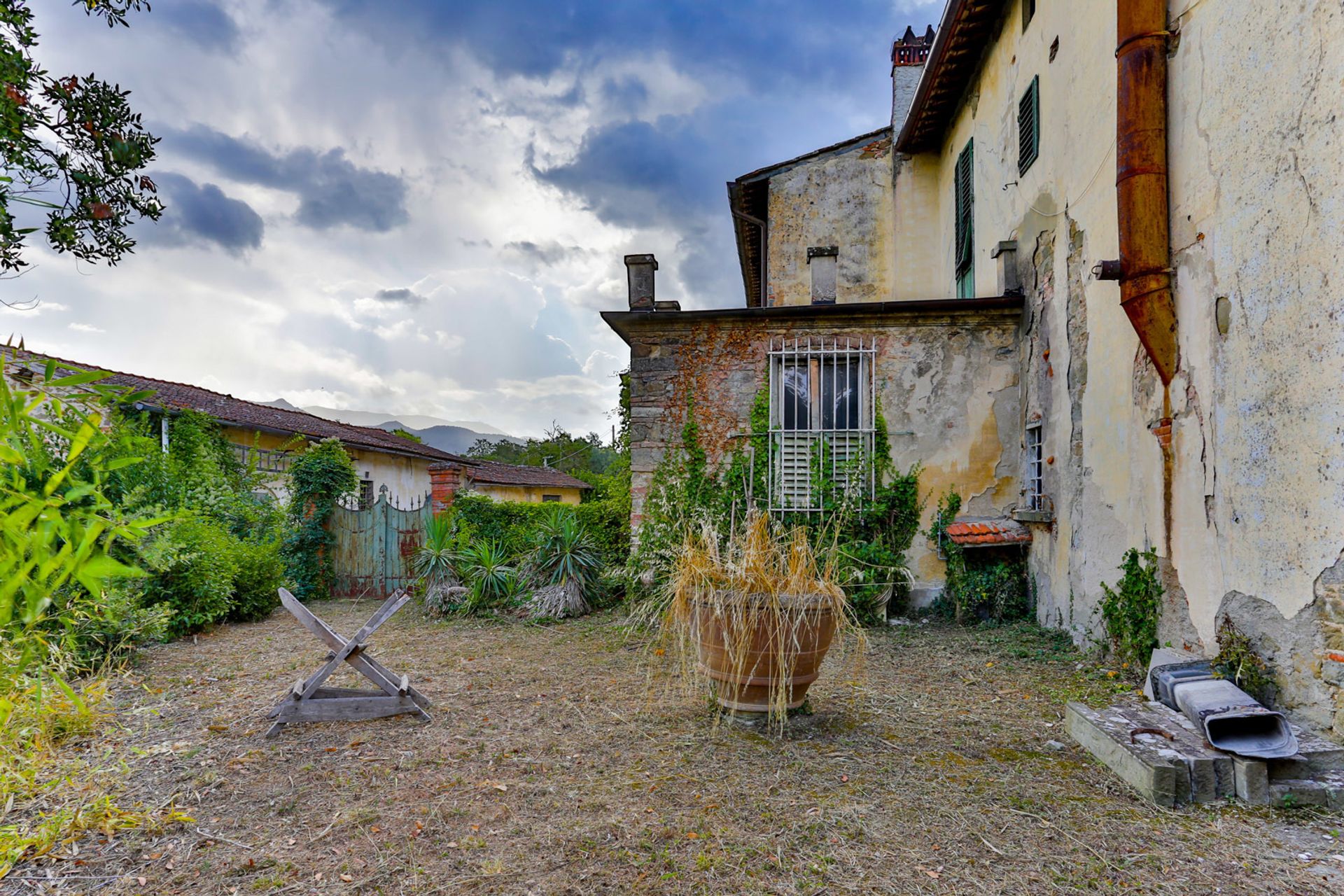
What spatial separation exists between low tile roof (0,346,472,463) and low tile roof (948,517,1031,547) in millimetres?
10297

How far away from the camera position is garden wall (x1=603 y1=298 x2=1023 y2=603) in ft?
25.4

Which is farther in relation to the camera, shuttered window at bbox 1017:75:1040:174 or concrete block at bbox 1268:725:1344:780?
shuttered window at bbox 1017:75:1040:174

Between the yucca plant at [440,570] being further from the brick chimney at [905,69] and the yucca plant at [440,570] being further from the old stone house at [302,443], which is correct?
the brick chimney at [905,69]

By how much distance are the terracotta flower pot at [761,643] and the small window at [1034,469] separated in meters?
4.36

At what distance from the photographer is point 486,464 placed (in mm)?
27391

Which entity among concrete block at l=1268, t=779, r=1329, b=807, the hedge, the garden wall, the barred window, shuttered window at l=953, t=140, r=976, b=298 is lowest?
concrete block at l=1268, t=779, r=1329, b=807

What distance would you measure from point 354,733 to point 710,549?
255cm

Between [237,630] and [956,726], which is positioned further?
[237,630]

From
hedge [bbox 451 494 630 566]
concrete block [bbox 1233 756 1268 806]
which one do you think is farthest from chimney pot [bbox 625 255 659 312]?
concrete block [bbox 1233 756 1268 806]

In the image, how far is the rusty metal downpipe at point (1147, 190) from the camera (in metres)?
4.74

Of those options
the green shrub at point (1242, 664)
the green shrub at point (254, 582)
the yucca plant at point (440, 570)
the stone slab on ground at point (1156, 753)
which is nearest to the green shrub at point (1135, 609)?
the green shrub at point (1242, 664)

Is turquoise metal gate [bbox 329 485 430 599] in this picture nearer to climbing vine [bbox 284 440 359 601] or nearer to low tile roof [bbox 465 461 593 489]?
climbing vine [bbox 284 440 359 601]

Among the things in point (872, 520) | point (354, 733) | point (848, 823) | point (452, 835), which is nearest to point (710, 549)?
point (848, 823)

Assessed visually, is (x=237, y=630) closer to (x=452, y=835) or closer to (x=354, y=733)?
(x=354, y=733)
